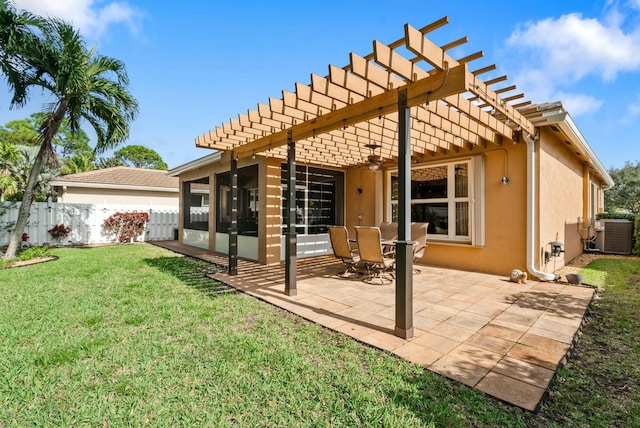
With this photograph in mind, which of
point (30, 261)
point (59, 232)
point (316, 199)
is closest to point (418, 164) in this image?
point (316, 199)

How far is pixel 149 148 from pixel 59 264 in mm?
47624

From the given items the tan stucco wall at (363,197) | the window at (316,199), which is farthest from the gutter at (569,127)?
the window at (316,199)

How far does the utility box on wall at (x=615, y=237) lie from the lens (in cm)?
1092

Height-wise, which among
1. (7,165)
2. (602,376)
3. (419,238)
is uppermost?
(7,165)

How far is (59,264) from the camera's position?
8008mm

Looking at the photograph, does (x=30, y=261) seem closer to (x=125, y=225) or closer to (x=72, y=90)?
(x=72, y=90)

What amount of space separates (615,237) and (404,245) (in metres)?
12.6

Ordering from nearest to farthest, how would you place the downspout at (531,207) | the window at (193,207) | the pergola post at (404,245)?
1. the pergola post at (404,245)
2. the downspout at (531,207)
3. the window at (193,207)

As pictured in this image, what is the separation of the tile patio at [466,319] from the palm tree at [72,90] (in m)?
6.76

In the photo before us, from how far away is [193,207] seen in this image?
13672 millimetres

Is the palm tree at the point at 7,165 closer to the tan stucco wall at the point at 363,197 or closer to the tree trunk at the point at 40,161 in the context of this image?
the tree trunk at the point at 40,161

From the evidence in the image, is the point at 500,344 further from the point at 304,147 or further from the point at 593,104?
the point at 593,104

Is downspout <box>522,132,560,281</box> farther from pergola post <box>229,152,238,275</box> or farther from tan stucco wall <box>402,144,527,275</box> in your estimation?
pergola post <box>229,152,238,275</box>

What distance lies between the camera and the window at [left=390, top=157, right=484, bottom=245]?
7.24 meters
